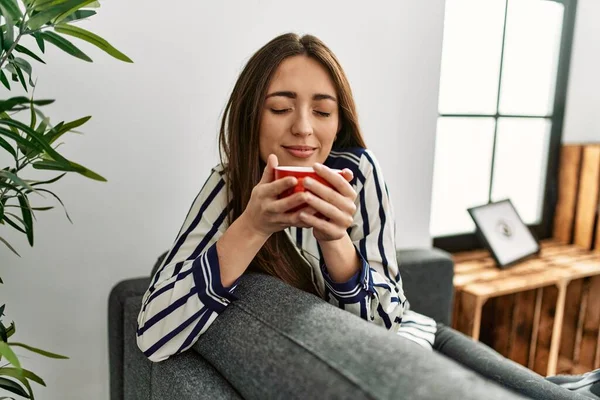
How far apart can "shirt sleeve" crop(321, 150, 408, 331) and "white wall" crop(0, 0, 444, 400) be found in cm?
55

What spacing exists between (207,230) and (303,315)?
0.42 m

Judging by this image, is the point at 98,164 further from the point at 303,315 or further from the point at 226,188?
the point at 303,315

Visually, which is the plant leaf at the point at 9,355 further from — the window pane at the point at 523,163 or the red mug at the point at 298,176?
the window pane at the point at 523,163

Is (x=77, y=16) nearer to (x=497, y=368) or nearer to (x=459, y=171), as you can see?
(x=497, y=368)

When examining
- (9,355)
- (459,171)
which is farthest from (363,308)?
(459,171)

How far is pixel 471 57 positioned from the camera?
7.47 feet

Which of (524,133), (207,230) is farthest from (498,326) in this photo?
(207,230)

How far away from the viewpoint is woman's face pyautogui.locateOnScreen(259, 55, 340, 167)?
1112 mm

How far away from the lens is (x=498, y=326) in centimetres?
220

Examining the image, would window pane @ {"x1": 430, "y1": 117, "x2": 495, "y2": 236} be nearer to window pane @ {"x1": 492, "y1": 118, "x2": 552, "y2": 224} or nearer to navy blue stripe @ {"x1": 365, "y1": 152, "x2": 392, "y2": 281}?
window pane @ {"x1": 492, "y1": 118, "x2": 552, "y2": 224}

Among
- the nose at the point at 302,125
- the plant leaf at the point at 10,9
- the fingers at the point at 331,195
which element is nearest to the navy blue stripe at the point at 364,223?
the nose at the point at 302,125

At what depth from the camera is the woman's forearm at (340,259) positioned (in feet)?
3.25

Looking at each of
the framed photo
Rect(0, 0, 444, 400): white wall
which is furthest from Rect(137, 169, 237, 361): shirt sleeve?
the framed photo

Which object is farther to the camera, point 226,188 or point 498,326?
point 498,326
